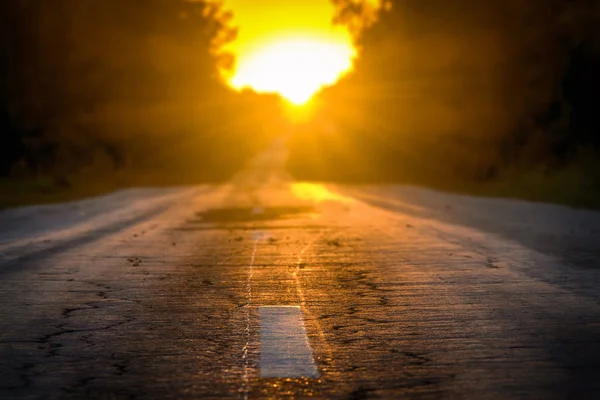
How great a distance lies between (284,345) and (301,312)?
1.53 m

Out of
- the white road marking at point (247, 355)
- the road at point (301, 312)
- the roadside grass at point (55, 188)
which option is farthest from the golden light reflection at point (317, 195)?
the white road marking at point (247, 355)

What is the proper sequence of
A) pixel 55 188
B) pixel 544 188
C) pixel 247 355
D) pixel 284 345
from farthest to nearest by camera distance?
pixel 55 188 < pixel 544 188 < pixel 284 345 < pixel 247 355

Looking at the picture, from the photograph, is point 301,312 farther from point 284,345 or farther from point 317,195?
point 317,195

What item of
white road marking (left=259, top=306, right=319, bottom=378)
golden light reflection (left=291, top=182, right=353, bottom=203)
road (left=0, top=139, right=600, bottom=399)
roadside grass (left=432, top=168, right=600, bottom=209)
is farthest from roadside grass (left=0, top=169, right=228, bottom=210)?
white road marking (left=259, top=306, right=319, bottom=378)

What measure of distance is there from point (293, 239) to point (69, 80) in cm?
3650

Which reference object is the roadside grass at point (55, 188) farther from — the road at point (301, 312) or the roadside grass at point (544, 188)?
the roadside grass at point (544, 188)

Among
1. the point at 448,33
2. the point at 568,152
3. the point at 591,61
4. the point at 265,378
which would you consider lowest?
the point at 265,378

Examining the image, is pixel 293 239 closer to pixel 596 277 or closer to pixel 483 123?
pixel 596 277

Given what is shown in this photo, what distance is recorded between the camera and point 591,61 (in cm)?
3756

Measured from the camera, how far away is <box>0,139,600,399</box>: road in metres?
5.83

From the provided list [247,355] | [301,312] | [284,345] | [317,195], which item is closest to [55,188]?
[317,195]

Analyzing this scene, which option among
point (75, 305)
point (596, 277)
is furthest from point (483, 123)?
point (75, 305)

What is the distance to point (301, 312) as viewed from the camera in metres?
8.47

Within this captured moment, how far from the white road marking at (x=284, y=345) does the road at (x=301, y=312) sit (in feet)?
0.09
